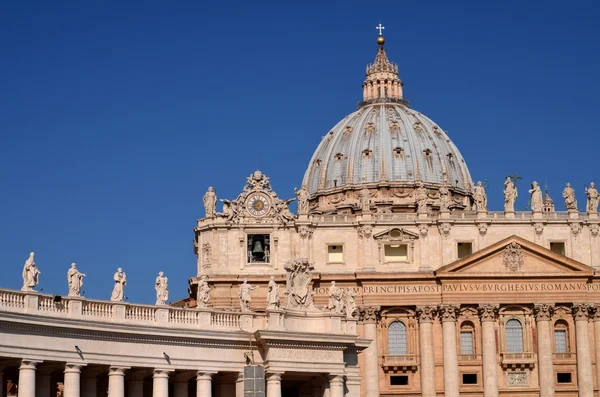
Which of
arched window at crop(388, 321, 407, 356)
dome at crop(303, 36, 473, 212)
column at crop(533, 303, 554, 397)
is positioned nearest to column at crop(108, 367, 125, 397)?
arched window at crop(388, 321, 407, 356)

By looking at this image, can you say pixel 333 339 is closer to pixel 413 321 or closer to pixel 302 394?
pixel 302 394

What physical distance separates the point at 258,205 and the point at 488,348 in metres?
24.5

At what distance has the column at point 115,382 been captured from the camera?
69688mm

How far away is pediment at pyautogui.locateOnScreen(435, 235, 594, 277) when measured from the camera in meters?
135

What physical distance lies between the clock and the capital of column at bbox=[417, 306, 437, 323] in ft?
54.3

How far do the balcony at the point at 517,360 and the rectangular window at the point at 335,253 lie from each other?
673 inches

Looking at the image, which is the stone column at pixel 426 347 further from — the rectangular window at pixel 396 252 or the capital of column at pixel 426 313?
the rectangular window at pixel 396 252

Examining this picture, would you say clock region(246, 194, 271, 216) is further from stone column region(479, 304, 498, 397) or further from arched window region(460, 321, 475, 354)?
stone column region(479, 304, 498, 397)

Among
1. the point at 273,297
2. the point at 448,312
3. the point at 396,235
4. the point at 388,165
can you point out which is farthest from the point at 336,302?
the point at 388,165

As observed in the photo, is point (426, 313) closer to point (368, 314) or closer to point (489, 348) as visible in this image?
point (368, 314)

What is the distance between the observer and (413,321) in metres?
137

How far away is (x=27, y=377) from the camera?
216 feet

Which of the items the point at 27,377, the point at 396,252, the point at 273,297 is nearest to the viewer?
the point at 27,377

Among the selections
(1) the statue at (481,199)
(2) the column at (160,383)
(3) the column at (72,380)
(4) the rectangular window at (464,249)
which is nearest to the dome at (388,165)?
(1) the statue at (481,199)
